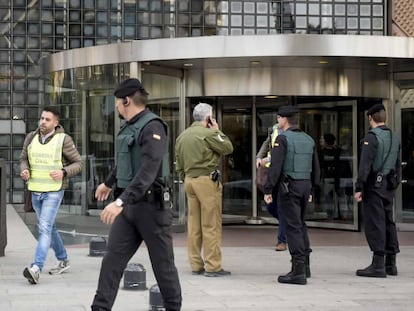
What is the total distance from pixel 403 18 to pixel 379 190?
664cm

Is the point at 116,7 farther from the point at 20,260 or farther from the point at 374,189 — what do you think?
the point at 374,189

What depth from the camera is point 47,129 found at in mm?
7590

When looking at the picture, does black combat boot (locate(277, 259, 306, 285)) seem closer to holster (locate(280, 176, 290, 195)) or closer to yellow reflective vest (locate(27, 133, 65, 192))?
holster (locate(280, 176, 290, 195))

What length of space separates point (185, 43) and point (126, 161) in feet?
18.9

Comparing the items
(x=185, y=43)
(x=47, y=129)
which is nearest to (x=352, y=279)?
(x=47, y=129)

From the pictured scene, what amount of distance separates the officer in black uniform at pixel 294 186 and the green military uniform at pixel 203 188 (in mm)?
620

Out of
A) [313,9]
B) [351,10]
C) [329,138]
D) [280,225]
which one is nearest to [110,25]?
[313,9]

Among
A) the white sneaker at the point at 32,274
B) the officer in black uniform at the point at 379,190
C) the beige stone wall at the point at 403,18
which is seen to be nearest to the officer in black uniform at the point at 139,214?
the white sneaker at the point at 32,274

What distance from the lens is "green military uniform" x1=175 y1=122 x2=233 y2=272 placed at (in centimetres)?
782

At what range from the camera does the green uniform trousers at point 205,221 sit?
7.84 m

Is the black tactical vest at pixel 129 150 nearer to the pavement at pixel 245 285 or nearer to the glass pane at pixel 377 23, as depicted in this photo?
the pavement at pixel 245 285

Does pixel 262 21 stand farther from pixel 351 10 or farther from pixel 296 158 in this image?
pixel 296 158

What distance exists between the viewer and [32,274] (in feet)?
23.6

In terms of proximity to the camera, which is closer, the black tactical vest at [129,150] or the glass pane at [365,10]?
the black tactical vest at [129,150]
